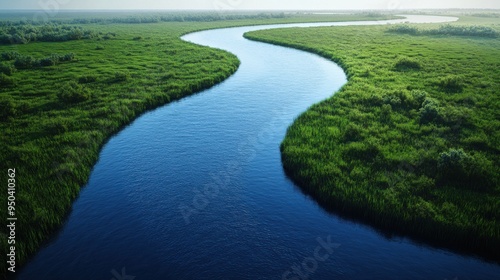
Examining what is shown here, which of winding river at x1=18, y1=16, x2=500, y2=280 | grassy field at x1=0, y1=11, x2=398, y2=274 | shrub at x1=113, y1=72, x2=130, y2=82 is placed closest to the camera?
winding river at x1=18, y1=16, x2=500, y2=280

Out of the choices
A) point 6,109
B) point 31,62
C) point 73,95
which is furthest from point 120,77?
point 31,62

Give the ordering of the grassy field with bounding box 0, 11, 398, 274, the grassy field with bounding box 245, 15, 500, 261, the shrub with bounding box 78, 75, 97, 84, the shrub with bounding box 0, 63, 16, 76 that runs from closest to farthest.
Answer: the grassy field with bounding box 245, 15, 500, 261 < the grassy field with bounding box 0, 11, 398, 274 < the shrub with bounding box 78, 75, 97, 84 < the shrub with bounding box 0, 63, 16, 76

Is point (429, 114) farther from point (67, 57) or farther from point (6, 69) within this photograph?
point (67, 57)

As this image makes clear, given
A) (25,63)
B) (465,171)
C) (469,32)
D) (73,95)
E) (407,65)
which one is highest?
(469,32)

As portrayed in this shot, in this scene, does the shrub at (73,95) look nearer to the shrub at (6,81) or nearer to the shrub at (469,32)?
the shrub at (6,81)

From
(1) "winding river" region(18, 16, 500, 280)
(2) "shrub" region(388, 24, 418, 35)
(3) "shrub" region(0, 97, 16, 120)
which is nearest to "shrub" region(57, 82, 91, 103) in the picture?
(3) "shrub" region(0, 97, 16, 120)

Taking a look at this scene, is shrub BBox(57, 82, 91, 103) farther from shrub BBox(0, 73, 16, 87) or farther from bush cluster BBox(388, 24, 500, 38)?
bush cluster BBox(388, 24, 500, 38)
